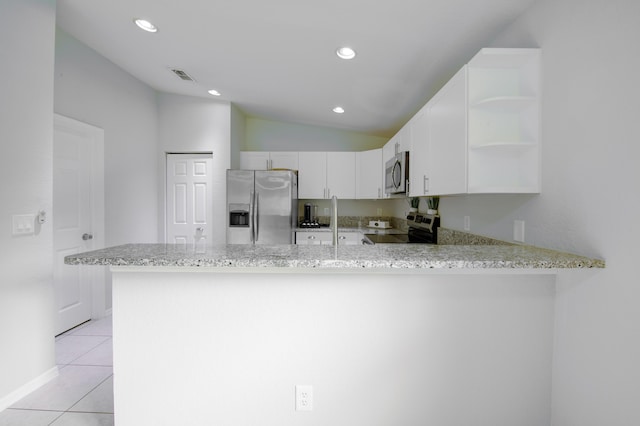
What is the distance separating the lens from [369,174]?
14.4 ft

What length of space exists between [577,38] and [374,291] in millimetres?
1392

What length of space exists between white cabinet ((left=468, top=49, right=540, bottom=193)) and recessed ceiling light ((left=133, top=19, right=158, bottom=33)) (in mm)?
2448

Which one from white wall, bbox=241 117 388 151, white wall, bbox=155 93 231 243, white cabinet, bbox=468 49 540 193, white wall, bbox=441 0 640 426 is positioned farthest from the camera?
white wall, bbox=241 117 388 151

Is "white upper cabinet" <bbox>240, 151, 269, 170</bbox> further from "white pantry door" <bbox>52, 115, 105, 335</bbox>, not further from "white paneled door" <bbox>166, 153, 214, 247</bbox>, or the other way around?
"white pantry door" <bbox>52, 115, 105, 335</bbox>

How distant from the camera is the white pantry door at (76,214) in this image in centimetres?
286

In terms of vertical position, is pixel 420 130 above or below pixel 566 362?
above

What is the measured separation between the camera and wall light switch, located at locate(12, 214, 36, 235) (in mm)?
1942

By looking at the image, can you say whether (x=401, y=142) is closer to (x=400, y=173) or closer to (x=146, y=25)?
(x=400, y=173)

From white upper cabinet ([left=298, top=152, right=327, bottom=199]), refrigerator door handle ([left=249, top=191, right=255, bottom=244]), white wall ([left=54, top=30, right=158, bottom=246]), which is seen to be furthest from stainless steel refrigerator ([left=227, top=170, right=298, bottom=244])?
white wall ([left=54, top=30, right=158, bottom=246])

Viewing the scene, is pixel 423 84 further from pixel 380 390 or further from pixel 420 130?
pixel 380 390

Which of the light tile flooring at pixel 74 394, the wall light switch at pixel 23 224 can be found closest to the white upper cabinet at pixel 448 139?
the light tile flooring at pixel 74 394

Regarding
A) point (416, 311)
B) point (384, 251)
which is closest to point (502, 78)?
point (384, 251)

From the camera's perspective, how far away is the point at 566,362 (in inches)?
52.7

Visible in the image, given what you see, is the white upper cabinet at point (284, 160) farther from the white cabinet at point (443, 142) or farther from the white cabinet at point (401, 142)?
the white cabinet at point (443, 142)
